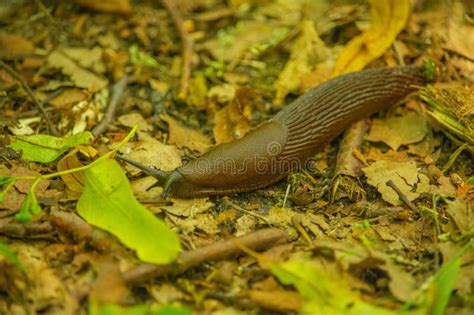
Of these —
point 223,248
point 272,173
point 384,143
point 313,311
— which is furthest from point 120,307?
point 384,143

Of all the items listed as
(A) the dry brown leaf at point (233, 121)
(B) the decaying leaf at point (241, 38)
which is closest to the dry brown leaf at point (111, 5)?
(B) the decaying leaf at point (241, 38)

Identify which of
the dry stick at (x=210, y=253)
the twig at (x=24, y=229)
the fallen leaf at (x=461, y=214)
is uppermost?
the fallen leaf at (x=461, y=214)

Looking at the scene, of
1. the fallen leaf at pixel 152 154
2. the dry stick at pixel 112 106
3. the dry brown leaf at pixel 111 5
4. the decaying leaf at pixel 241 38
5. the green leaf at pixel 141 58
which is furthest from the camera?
the dry brown leaf at pixel 111 5

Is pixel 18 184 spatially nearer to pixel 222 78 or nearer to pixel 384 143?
pixel 222 78

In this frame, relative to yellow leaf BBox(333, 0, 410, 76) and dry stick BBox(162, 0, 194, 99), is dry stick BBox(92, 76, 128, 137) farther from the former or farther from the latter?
yellow leaf BBox(333, 0, 410, 76)

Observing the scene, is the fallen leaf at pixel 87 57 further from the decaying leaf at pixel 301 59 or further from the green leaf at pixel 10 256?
the green leaf at pixel 10 256

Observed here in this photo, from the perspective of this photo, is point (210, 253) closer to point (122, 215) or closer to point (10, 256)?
point (122, 215)

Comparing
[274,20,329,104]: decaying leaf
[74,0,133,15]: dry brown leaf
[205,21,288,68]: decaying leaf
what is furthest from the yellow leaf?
[74,0,133,15]: dry brown leaf
